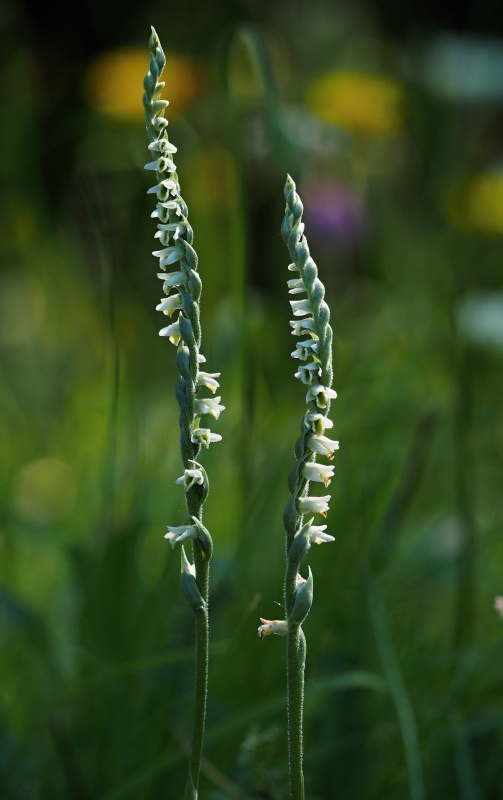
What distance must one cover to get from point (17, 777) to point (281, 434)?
2.03 ft

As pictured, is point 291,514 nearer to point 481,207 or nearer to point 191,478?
point 191,478

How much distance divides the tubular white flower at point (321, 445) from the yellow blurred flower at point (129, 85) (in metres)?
1.80

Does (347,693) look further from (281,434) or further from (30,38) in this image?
(30,38)

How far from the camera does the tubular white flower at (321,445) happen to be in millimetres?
495

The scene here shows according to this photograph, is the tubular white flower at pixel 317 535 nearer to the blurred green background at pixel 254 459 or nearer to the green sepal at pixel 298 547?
the green sepal at pixel 298 547

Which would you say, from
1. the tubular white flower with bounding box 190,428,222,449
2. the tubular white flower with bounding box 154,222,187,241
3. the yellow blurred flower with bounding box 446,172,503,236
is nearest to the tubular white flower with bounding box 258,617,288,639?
the tubular white flower with bounding box 190,428,222,449

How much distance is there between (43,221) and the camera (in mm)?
2613

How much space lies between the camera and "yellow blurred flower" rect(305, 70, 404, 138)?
2.67m

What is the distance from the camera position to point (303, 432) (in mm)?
507

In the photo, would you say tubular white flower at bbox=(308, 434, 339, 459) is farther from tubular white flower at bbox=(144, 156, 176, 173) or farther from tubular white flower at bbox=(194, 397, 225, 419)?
tubular white flower at bbox=(144, 156, 176, 173)

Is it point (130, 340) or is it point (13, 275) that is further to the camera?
point (13, 275)

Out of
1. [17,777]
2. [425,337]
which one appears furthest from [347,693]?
[425,337]

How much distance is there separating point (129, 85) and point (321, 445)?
2.02m

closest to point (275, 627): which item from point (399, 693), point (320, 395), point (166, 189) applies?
point (320, 395)
